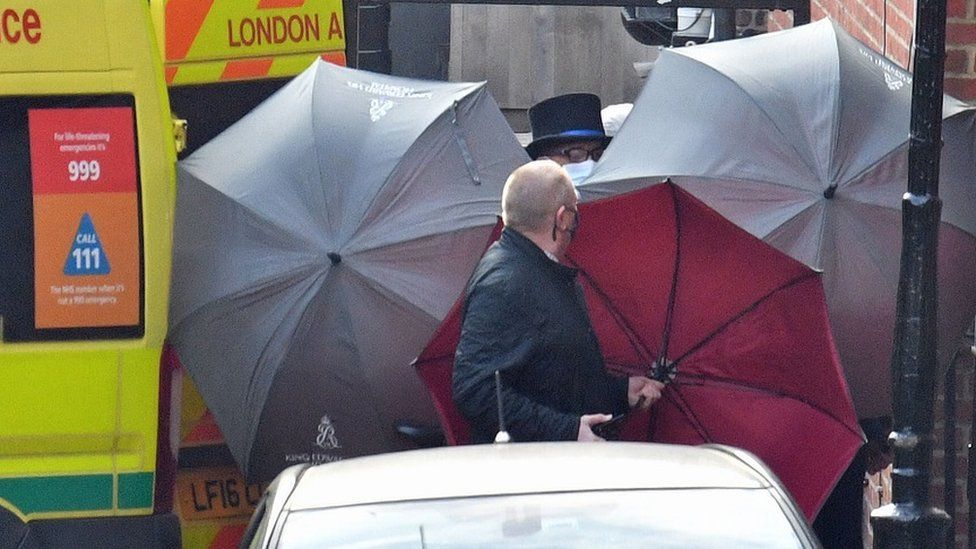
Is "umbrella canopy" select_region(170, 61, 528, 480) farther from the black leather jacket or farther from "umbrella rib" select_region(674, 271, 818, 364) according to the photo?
"umbrella rib" select_region(674, 271, 818, 364)

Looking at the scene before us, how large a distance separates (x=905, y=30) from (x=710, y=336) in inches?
84.5

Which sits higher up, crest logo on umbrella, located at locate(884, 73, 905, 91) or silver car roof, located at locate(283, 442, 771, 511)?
crest logo on umbrella, located at locate(884, 73, 905, 91)

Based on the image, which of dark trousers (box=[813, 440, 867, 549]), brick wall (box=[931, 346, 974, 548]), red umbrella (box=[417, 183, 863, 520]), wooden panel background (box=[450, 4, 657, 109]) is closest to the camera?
red umbrella (box=[417, 183, 863, 520])

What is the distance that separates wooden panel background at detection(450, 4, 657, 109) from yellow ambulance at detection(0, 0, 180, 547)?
16045 millimetres

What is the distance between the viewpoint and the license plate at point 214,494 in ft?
22.3

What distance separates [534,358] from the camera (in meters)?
5.70

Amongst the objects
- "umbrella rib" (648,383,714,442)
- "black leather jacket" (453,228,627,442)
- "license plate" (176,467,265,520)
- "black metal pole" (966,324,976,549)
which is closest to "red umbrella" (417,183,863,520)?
"umbrella rib" (648,383,714,442)

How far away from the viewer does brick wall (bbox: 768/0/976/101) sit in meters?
7.10

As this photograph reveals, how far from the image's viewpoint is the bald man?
5.62 m

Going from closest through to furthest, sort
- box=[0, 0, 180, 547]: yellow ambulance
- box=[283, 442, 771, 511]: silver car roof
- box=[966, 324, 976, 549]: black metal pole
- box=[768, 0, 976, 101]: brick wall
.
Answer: box=[283, 442, 771, 511]: silver car roof < box=[0, 0, 180, 547]: yellow ambulance < box=[966, 324, 976, 549]: black metal pole < box=[768, 0, 976, 101]: brick wall

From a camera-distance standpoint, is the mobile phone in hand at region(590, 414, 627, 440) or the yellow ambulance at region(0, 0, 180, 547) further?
the yellow ambulance at region(0, 0, 180, 547)

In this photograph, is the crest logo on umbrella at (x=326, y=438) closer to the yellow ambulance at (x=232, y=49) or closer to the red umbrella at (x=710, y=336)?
the red umbrella at (x=710, y=336)

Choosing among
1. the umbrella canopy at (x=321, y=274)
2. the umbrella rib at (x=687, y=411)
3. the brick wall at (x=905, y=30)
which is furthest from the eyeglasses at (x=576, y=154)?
the umbrella rib at (x=687, y=411)

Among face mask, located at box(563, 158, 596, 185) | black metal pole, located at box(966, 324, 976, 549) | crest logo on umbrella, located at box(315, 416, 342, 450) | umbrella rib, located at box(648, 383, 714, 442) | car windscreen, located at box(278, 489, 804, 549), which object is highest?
face mask, located at box(563, 158, 596, 185)
